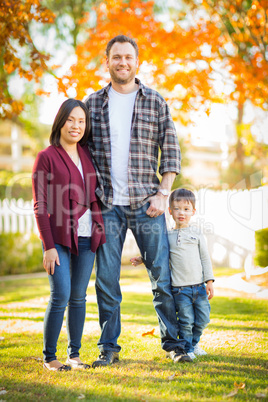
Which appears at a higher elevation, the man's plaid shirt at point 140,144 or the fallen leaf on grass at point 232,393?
the man's plaid shirt at point 140,144

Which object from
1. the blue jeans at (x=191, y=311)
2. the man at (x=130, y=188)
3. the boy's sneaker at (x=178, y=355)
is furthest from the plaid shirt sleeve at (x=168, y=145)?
the boy's sneaker at (x=178, y=355)

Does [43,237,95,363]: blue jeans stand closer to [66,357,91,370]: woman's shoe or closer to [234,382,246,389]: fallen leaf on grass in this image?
[66,357,91,370]: woman's shoe

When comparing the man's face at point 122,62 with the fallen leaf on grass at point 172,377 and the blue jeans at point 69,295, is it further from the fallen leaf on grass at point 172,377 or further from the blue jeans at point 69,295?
the fallen leaf on grass at point 172,377

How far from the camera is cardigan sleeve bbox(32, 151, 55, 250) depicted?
2811mm

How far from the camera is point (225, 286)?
694cm

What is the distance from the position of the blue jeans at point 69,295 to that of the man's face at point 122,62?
1.24 metres

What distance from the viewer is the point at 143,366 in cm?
299

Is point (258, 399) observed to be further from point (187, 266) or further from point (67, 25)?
point (67, 25)

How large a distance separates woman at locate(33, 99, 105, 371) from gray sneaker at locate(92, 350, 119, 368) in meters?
0.09

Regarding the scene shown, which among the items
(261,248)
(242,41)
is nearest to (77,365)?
(261,248)

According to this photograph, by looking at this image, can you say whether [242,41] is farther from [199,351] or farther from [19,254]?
[199,351]

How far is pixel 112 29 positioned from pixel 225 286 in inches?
207

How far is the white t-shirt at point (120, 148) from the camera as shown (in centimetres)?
312

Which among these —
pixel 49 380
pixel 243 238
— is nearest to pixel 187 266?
pixel 49 380
